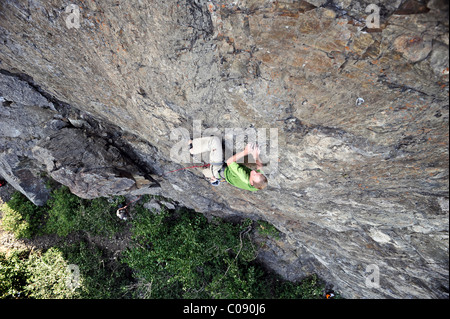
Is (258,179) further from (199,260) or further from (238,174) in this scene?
(199,260)

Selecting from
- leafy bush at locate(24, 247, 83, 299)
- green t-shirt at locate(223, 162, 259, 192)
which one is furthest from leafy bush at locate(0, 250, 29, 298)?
green t-shirt at locate(223, 162, 259, 192)

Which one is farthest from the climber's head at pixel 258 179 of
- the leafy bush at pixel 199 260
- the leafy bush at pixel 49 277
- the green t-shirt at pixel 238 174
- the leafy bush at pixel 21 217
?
the leafy bush at pixel 21 217

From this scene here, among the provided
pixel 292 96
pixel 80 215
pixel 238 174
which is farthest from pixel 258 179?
pixel 80 215

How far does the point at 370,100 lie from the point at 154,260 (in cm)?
847

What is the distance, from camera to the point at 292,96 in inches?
124

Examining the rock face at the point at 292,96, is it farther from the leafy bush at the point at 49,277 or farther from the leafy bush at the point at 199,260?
the leafy bush at the point at 49,277

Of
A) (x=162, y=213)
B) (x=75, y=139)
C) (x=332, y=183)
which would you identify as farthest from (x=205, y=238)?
(x=332, y=183)

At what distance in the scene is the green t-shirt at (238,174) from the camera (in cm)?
401

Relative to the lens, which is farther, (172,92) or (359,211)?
(359,211)

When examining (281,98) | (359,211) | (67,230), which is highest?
(281,98)

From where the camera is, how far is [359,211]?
13.6 feet

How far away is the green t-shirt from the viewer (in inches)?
158

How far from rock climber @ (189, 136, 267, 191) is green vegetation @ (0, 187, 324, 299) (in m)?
3.83

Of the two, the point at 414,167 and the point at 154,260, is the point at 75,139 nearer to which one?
the point at 154,260
